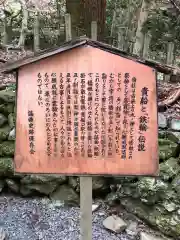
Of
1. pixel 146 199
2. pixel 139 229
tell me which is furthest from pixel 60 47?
pixel 139 229

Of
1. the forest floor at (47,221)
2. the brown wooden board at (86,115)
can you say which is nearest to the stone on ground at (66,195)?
the forest floor at (47,221)

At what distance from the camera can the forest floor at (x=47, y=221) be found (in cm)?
385

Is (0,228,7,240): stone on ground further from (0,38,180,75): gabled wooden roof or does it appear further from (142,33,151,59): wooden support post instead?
(142,33,151,59): wooden support post

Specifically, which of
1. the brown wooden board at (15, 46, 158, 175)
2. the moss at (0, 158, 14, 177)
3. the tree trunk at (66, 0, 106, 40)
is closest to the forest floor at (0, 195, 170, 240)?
the moss at (0, 158, 14, 177)

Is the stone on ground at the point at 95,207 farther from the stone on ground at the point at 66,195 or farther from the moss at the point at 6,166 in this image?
the moss at the point at 6,166

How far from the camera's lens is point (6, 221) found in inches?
160

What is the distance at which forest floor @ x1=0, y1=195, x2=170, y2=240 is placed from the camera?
151 inches

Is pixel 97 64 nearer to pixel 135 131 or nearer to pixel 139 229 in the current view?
pixel 135 131

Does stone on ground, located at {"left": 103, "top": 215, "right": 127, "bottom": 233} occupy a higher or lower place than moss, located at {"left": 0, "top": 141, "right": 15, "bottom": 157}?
lower

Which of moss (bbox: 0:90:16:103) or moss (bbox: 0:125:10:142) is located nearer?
moss (bbox: 0:125:10:142)

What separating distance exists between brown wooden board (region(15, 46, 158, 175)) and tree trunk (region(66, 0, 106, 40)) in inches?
169

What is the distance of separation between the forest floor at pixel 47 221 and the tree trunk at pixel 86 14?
12.2ft

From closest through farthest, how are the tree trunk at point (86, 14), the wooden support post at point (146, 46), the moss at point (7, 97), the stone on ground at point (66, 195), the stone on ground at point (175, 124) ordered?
the stone on ground at point (175, 124)
the stone on ground at point (66, 195)
the moss at point (7, 97)
the wooden support post at point (146, 46)
the tree trunk at point (86, 14)

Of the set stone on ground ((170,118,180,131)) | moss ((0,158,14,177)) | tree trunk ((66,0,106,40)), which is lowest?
moss ((0,158,14,177))
